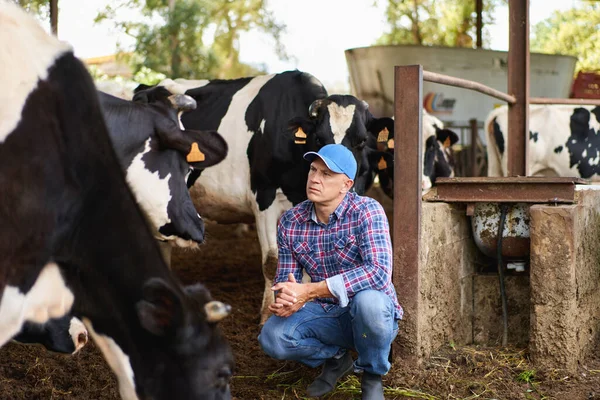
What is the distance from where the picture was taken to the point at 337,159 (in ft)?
12.1

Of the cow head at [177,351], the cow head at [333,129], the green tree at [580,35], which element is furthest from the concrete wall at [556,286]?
the green tree at [580,35]

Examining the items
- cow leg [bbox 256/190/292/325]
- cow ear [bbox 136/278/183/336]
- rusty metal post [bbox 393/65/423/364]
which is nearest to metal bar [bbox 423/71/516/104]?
rusty metal post [bbox 393/65/423/364]

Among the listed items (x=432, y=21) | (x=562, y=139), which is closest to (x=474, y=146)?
(x=562, y=139)

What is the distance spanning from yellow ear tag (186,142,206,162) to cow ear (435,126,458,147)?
4910mm

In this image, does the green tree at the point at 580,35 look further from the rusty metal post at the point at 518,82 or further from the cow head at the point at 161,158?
the cow head at the point at 161,158

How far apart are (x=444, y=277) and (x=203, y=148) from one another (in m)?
1.69

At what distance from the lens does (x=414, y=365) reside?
420 cm

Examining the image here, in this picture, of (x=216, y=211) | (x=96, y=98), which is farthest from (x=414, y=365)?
(x=216, y=211)

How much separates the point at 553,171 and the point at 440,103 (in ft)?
12.3

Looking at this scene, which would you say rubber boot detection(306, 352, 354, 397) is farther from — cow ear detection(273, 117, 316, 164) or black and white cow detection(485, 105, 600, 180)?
black and white cow detection(485, 105, 600, 180)

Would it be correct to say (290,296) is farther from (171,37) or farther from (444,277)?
(171,37)

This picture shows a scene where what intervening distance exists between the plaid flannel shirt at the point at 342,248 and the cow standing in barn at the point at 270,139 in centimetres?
180

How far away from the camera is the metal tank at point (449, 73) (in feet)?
43.3

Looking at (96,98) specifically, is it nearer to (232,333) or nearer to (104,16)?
(232,333)
